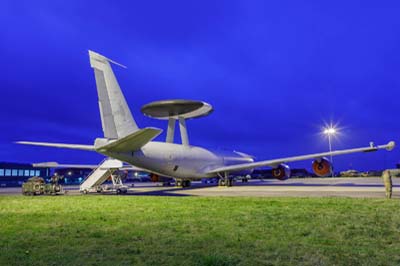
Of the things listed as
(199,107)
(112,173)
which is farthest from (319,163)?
(112,173)

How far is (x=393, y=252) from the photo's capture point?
6.29 meters

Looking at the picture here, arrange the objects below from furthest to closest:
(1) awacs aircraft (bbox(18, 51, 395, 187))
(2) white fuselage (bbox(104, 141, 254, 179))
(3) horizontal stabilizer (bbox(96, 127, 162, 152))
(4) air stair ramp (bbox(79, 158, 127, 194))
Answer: (4) air stair ramp (bbox(79, 158, 127, 194))
(2) white fuselage (bbox(104, 141, 254, 179))
(1) awacs aircraft (bbox(18, 51, 395, 187))
(3) horizontal stabilizer (bbox(96, 127, 162, 152))

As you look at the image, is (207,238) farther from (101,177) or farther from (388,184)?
(101,177)

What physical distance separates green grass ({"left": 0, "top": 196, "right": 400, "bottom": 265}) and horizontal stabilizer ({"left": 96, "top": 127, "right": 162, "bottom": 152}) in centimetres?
958

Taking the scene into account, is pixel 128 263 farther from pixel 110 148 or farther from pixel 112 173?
pixel 112 173

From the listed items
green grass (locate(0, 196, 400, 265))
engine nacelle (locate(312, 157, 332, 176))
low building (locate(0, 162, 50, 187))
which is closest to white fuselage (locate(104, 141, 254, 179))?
engine nacelle (locate(312, 157, 332, 176))

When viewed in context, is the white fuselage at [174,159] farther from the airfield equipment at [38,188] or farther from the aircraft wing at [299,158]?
the airfield equipment at [38,188]

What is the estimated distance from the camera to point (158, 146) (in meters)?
30.3

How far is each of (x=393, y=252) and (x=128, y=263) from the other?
4710 mm

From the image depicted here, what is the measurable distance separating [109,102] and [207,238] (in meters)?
18.8

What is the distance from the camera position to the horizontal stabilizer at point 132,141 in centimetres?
2142

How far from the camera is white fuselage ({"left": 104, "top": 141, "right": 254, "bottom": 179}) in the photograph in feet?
89.2

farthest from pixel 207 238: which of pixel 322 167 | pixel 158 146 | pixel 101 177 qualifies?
pixel 322 167

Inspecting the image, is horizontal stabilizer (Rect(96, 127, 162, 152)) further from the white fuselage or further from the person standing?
the person standing
